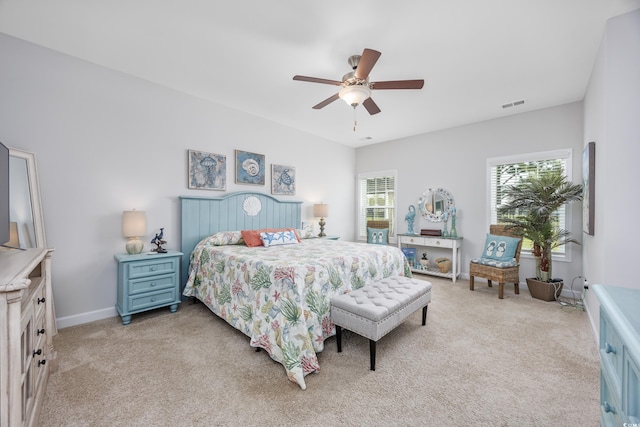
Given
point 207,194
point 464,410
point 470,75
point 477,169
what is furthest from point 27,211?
point 477,169

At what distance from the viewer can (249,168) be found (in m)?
4.35

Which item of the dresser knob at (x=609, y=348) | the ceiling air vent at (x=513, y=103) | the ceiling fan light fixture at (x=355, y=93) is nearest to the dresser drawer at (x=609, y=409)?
the dresser knob at (x=609, y=348)

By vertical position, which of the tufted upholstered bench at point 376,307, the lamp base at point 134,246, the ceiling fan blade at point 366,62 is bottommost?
the tufted upholstered bench at point 376,307

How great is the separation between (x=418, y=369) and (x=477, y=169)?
3.91 meters

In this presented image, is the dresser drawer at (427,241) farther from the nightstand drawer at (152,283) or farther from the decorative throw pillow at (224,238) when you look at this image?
the nightstand drawer at (152,283)

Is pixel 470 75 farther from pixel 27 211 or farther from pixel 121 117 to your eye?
pixel 27 211

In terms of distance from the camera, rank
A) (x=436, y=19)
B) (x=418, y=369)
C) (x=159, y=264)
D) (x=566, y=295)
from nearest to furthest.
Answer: (x=418, y=369) < (x=436, y=19) < (x=159, y=264) < (x=566, y=295)

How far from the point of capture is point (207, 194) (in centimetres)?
392

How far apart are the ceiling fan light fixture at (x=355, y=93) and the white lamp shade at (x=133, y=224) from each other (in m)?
2.64

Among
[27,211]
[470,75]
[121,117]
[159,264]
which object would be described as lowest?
[159,264]

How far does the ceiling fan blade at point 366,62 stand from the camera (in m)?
2.06

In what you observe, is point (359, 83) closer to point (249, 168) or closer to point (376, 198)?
point (249, 168)

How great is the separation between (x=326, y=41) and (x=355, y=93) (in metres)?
0.55

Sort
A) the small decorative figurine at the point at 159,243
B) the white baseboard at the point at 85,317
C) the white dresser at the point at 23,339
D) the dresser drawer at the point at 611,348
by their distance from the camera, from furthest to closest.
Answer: the small decorative figurine at the point at 159,243 < the white baseboard at the point at 85,317 < the white dresser at the point at 23,339 < the dresser drawer at the point at 611,348
